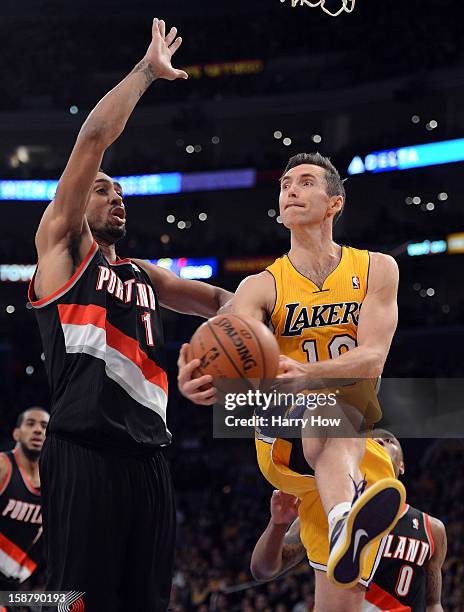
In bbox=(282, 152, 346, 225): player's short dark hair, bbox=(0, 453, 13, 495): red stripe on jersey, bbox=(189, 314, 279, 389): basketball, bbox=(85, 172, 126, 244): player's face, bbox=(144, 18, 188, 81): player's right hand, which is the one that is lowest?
bbox=(0, 453, 13, 495): red stripe on jersey

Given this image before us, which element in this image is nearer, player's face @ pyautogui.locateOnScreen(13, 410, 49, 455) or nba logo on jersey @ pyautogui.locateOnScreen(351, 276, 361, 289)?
nba logo on jersey @ pyautogui.locateOnScreen(351, 276, 361, 289)

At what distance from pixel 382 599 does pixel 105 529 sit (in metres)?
2.87

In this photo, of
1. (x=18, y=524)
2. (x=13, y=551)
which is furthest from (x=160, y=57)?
(x=13, y=551)

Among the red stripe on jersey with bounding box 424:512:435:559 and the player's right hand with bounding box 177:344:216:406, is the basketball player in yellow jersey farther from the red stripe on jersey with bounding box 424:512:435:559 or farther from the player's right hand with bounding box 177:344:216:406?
the red stripe on jersey with bounding box 424:512:435:559

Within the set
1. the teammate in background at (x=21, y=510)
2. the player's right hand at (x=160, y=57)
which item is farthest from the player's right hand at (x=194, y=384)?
the teammate in background at (x=21, y=510)

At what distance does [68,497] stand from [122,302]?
1066 mm

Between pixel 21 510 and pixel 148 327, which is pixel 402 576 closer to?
pixel 148 327

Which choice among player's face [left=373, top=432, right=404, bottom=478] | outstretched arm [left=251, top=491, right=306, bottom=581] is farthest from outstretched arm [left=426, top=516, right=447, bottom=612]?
outstretched arm [left=251, top=491, right=306, bottom=581]

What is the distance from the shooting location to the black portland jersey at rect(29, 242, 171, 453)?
14.3ft

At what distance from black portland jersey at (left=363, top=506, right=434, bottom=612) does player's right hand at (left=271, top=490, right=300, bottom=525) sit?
1151mm

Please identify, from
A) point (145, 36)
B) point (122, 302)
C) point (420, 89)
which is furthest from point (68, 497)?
point (145, 36)

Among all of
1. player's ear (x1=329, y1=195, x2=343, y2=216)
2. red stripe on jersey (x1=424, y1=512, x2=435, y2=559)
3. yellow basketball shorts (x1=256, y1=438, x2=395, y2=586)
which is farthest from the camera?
red stripe on jersey (x1=424, y1=512, x2=435, y2=559)

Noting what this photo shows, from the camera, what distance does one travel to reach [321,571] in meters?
4.91

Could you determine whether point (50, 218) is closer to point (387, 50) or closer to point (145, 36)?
point (387, 50)
